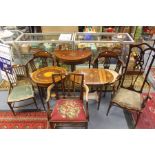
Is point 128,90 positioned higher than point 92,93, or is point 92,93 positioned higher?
point 128,90

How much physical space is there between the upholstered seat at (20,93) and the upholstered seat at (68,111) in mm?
585

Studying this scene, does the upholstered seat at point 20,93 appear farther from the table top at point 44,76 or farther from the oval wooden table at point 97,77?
the oval wooden table at point 97,77

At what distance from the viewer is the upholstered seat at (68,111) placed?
226 cm

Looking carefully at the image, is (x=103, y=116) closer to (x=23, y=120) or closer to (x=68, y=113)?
(x=68, y=113)

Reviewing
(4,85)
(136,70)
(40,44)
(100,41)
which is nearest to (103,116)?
(100,41)

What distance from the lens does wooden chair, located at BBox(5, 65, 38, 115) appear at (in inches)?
107

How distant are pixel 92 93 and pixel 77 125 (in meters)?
1.15

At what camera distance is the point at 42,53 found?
325 centimetres

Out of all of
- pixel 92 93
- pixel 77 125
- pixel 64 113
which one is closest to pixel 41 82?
pixel 64 113

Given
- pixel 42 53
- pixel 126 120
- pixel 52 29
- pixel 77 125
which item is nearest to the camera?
pixel 77 125

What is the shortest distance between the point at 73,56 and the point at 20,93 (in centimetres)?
127

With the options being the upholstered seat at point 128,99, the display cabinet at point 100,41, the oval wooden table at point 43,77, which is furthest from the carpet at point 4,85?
the upholstered seat at point 128,99

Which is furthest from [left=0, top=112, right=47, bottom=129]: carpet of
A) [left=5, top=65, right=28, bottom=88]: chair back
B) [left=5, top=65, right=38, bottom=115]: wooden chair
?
[left=5, top=65, right=28, bottom=88]: chair back

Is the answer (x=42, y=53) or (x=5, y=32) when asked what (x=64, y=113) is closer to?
(x=42, y=53)
